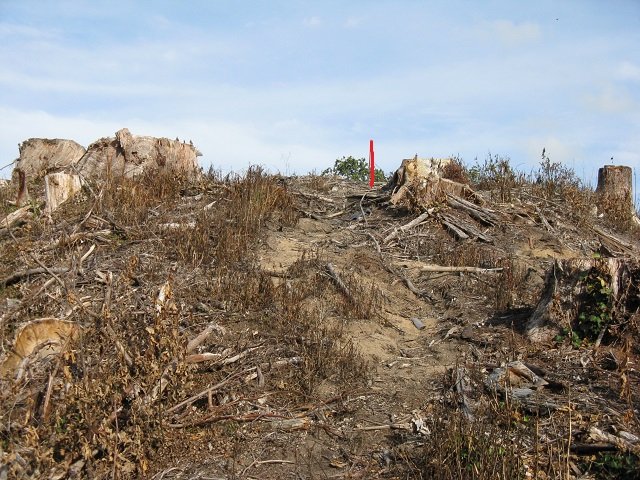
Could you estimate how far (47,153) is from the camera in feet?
38.7

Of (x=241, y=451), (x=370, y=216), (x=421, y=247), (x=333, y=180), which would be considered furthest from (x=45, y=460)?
(x=333, y=180)

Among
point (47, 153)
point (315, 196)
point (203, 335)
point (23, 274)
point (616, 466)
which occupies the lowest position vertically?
point (616, 466)

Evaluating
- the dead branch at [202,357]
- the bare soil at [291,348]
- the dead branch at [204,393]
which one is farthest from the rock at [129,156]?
the dead branch at [204,393]

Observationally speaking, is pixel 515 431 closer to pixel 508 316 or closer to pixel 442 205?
pixel 508 316

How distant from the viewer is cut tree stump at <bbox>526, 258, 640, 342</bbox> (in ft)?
20.7

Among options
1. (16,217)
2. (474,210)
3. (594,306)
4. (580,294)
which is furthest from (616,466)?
(16,217)

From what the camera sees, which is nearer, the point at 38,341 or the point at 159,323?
the point at 159,323

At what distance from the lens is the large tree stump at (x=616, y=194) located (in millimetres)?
11285

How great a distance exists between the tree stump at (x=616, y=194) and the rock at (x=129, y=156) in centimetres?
708

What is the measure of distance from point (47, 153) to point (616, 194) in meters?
10.2

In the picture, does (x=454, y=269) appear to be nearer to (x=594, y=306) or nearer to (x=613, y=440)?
(x=594, y=306)

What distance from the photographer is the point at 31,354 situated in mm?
5578

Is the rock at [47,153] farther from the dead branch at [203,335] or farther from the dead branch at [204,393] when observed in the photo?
the dead branch at [204,393]

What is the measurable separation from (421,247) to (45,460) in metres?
5.90
